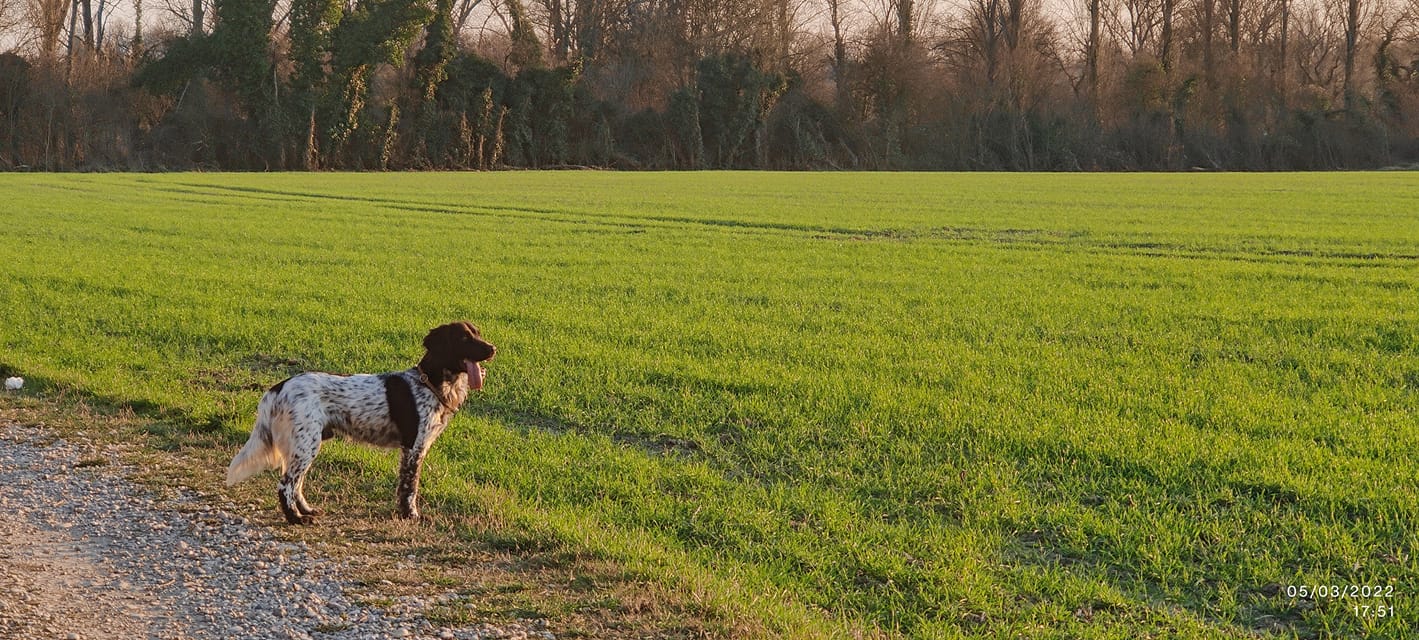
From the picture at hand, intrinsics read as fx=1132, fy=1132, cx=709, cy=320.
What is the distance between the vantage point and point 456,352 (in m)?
5.53

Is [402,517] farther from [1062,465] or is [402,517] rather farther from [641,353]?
[641,353]

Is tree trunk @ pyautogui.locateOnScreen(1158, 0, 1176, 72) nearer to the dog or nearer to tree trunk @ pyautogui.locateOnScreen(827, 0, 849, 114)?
tree trunk @ pyautogui.locateOnScreen(827, 0, 849, 114)

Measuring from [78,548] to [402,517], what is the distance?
1414mm

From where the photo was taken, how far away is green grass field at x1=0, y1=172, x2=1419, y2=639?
4.89 m

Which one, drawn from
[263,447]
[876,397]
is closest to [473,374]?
[263,447]

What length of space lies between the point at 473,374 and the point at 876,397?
338cm

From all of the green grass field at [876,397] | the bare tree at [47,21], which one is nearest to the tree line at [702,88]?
the bare tree at [47,21]

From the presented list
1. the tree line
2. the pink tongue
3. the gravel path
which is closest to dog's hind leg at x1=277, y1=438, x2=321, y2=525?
the gravel path

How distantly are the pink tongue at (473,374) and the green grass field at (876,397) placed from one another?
647mm

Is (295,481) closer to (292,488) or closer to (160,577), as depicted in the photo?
(292,488)

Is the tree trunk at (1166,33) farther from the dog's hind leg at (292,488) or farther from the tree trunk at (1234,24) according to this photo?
the dog's hind leg at (292,488)

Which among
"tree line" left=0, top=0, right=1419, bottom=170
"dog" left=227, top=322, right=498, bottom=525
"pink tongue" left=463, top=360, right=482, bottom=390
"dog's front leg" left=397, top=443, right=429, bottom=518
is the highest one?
"tree line" left=0, top=0, right=1419, bottom=170

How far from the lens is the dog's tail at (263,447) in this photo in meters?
5.50

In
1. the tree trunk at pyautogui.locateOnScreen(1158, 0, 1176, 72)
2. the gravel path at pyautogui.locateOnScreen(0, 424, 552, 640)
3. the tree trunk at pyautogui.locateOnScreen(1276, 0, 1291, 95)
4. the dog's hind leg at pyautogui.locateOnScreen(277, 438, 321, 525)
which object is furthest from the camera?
the tree trunk at pyautogui.locateOnScreen(1158, 0, 1176, 72)
